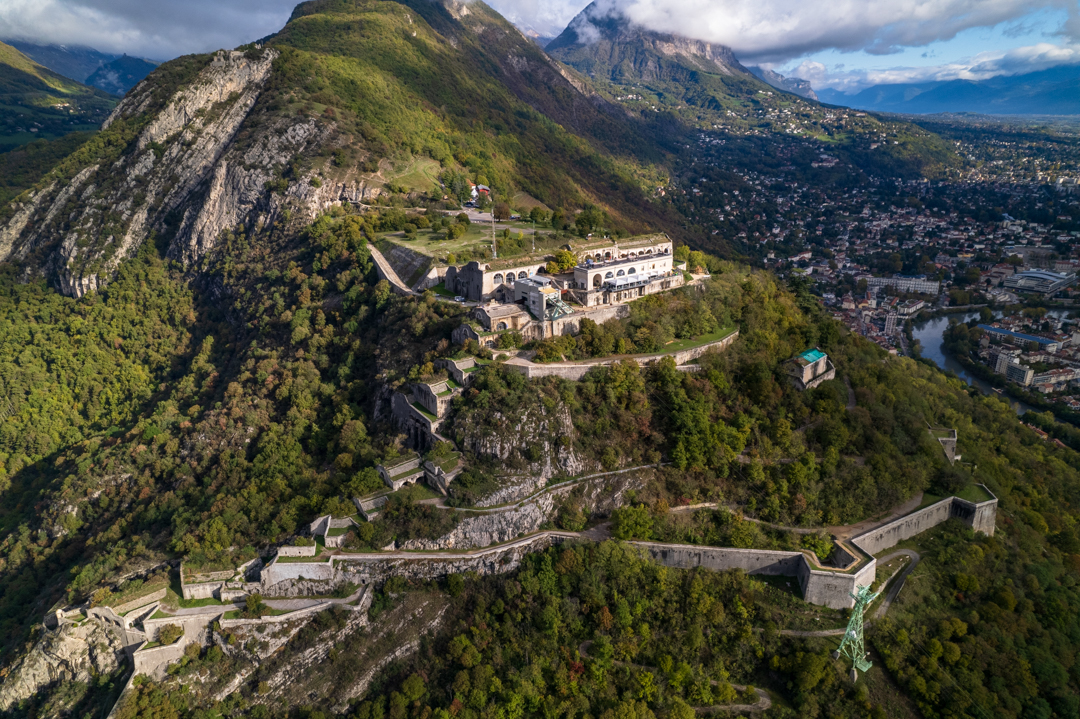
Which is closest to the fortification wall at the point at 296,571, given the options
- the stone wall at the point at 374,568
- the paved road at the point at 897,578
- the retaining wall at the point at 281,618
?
the stone wall at the point at 374,568

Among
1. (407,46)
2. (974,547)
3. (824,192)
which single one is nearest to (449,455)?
(974,547)

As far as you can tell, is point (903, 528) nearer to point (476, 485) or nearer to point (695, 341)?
point (695, 341)

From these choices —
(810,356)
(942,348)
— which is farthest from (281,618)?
(942,348)

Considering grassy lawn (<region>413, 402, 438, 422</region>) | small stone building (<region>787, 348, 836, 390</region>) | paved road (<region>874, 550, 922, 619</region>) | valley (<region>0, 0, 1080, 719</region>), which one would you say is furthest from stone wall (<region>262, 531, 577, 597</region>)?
small stone building (<region>787, 348, 836, 390</region>)

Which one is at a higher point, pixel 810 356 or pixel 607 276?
pixel 607 276

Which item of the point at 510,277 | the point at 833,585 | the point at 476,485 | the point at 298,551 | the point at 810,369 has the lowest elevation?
the point at 833,585

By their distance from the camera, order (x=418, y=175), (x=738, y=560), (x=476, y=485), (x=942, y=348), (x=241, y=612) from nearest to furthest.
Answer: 1. (x=241, y=612)
2. (x=738, y=560)
3. (x=476, y=485)
4. (x=418, y=175)
5. (x=942, y=348)
